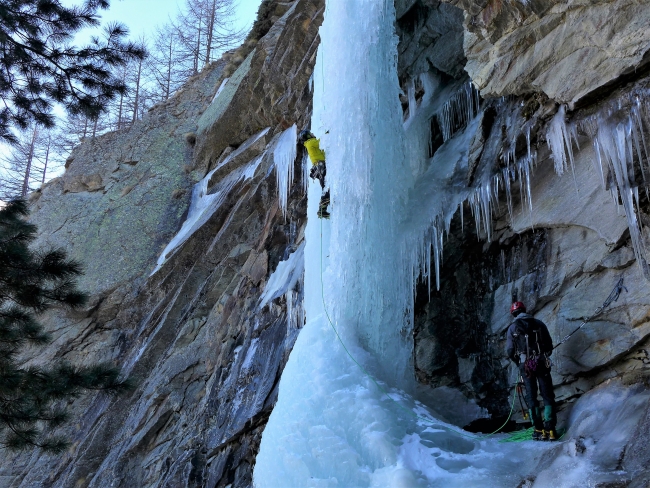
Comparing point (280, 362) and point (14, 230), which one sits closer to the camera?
point (14, 230)

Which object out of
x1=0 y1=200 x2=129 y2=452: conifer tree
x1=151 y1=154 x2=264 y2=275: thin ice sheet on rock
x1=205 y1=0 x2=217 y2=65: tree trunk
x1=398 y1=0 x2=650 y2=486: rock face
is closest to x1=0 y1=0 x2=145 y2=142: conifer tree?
x1=0 y1=200 x2=129 y2=452: conifer tree

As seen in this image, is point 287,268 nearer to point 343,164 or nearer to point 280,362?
point 280,362

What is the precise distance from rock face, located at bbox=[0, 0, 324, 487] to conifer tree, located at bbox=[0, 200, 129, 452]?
99.4 inches

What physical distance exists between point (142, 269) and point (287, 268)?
544cm

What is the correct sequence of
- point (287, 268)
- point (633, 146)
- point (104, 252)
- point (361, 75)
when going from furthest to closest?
point (104, 252)
point (287, 268)
point (361, 75)
point (633, 146)

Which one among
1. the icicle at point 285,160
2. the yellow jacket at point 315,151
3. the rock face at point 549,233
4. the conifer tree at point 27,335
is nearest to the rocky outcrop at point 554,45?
the rock face at point 549,233

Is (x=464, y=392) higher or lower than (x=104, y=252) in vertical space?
lower

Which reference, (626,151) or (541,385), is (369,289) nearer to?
(541,385)

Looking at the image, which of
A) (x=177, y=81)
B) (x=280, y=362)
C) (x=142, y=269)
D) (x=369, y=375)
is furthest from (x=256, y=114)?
(x=177, y=81)

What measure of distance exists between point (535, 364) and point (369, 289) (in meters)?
2.11

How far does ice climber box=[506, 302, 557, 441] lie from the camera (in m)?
4.84

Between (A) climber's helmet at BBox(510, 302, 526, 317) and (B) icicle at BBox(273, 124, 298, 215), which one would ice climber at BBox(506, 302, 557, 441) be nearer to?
(A) climber's helmet at BBox(510, 302, 526, 317)

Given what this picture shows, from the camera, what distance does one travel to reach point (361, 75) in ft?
24.8

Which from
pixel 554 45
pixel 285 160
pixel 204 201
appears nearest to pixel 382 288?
pixel 554 45
